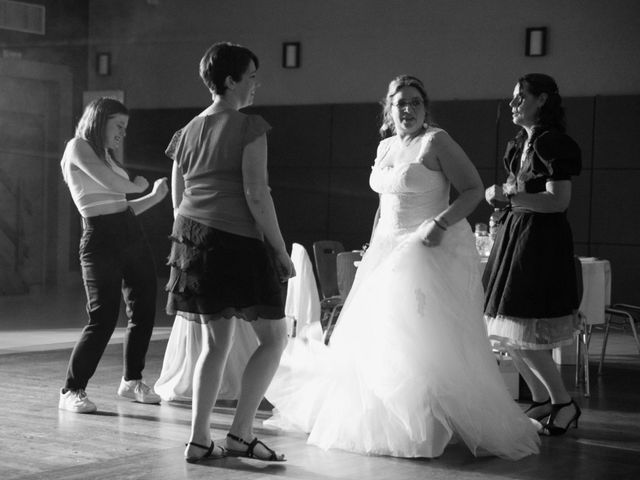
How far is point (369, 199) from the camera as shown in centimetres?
1112

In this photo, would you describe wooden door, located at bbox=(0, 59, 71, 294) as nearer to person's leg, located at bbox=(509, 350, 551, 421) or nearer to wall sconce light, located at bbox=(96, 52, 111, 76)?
wall sconce light, located at bbox=(96, 52, 111, 76)

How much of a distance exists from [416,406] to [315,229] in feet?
24.6

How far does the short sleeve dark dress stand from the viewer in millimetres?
4480

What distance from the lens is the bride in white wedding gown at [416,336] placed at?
4.09 meters

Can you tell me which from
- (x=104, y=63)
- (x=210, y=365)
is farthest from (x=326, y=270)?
(x=104, y=63)

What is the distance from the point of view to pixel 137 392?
17.2 feet

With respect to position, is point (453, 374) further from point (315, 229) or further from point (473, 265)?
point (315, 229)

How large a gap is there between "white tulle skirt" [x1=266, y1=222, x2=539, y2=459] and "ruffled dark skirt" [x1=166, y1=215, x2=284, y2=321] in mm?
643

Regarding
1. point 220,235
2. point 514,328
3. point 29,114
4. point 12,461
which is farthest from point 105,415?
point 29,114

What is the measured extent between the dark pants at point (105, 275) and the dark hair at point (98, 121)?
1.15ft

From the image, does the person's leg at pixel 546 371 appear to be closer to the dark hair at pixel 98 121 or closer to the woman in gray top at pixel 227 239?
the woman in gray top at pixel 227 239

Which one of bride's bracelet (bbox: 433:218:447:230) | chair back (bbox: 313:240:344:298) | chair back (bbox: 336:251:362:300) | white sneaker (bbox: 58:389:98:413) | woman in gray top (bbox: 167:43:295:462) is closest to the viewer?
woman in gray top (bbox: 167:43:295:462)

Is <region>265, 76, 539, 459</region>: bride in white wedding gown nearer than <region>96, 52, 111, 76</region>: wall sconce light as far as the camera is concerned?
Yes

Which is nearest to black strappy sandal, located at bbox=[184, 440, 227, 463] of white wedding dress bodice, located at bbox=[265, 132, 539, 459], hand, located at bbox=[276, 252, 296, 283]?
white wedding dress bodice, located at bbox=[265, 132, 539, 459]
